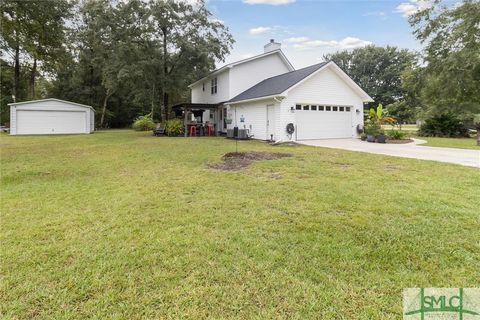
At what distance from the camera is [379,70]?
4350 centimetres

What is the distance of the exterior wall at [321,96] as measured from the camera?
48.5ft

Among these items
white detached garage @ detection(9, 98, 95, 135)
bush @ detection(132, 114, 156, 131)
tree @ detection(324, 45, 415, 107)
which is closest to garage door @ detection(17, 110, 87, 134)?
white detached garage @ detection(9, 98, 95, 135)

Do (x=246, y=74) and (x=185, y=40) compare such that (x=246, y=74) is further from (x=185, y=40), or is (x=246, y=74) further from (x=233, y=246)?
(x=233, y=246)

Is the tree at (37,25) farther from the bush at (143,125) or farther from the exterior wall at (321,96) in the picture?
the bush at (143,125)

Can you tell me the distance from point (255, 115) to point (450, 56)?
486 inches

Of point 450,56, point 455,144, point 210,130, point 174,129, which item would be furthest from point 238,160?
point 450,56

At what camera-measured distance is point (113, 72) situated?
21.3 m

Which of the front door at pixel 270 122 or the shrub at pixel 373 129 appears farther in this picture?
the shrub at pixel 373 129

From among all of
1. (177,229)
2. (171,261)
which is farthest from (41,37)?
(171,261)

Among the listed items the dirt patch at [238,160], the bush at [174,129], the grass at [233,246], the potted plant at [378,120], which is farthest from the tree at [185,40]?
the grass at [233,246]

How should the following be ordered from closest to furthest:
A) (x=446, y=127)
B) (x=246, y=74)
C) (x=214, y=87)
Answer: (x=446, y=127)
(x=246, y=74)
(x=214, y=87)

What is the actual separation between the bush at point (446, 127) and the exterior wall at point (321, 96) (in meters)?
6.32

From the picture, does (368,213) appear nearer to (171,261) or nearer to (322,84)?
(171,261)

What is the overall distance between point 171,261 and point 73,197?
10.0 ft
